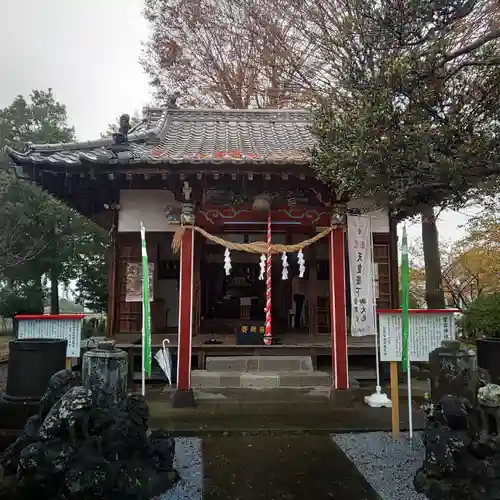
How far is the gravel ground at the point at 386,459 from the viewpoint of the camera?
3951 mm

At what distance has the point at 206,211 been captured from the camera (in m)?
7.82

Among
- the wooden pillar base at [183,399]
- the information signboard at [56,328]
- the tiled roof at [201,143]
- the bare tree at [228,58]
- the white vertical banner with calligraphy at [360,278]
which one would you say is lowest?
the wooden pillar base at [183,399]

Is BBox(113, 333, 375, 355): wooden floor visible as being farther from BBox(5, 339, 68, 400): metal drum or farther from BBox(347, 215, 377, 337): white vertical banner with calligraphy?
BBox(5, 339, 68, 400): metal drum

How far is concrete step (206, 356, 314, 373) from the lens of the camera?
838cm

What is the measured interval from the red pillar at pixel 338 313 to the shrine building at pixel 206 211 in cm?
2

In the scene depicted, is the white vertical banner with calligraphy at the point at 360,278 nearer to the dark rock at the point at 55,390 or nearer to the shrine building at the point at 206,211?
the shrine building at the point at 206,211

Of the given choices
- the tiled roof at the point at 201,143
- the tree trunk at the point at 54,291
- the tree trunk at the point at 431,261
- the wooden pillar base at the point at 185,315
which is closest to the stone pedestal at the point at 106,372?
the wooden pillar base at the point at 185,315

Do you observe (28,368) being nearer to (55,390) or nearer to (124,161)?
(55,390)

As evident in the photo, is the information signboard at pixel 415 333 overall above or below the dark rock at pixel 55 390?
above

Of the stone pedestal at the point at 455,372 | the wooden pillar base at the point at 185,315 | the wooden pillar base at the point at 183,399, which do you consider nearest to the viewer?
the stone pedestal at the point at 455,372

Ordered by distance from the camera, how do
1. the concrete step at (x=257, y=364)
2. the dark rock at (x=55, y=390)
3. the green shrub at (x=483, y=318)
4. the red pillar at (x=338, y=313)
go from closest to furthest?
1. the dark rock at (x=55, y=390)
2. the red pillar at (x=338, y=313)
3. the concrete step at (x=257, y=364)
4. the green shrub at (x=483, y=318)

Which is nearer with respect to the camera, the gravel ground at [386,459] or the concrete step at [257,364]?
the gravel ground at [386,459]

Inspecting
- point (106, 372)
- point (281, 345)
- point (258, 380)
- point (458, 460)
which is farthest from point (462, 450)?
point (281, 345)

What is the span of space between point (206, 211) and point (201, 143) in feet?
5.71
